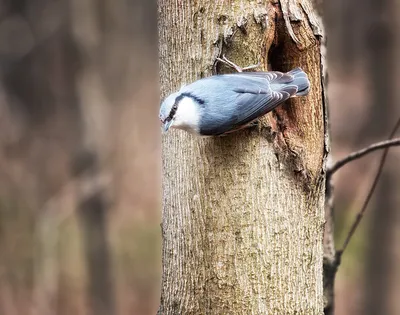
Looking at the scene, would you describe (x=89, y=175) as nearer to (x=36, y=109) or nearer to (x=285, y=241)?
(x=285, y=241)

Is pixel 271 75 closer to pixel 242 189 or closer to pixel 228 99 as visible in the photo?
pixel 228 99

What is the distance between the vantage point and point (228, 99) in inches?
66.5

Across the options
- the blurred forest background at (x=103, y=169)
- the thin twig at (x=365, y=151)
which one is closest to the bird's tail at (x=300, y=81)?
the thin twig at (x=365, y=151)

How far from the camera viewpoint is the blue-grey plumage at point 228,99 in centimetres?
161

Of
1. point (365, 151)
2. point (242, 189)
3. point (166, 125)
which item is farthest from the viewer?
point (365, 151)

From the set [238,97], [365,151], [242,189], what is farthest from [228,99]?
[365,151]

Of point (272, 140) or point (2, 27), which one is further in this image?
point (2, 27)

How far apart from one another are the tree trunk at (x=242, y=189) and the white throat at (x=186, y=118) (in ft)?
0.12

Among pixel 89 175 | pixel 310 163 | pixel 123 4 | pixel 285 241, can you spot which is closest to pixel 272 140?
pixel 310 163

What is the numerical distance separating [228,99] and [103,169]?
3878 millimetres

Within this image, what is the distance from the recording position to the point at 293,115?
173 centimetres

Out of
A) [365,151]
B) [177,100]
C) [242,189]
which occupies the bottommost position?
[242,189]

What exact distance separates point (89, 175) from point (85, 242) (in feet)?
2.38

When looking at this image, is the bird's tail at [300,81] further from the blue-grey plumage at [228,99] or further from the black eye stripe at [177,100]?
the black eye stripe at [177,100]
